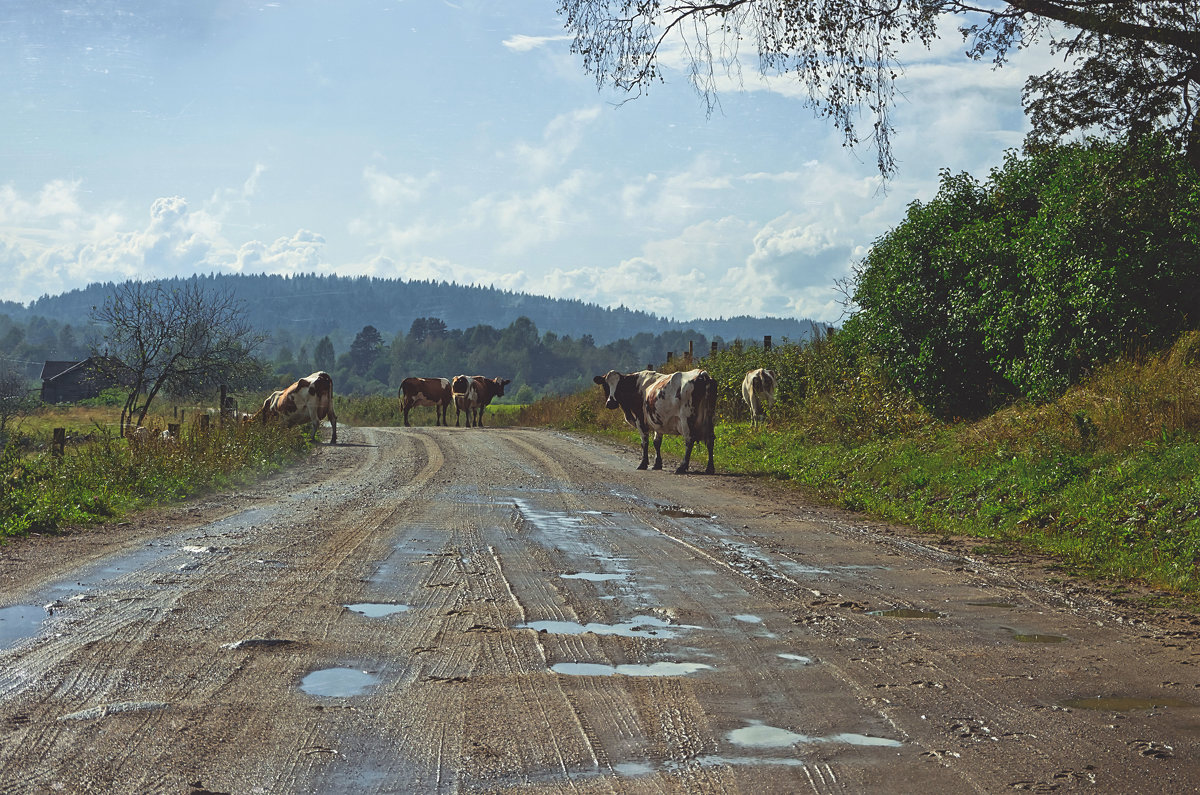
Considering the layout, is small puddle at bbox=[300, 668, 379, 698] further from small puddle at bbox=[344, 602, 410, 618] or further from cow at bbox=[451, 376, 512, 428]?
cow at bbox=[451, 376, 512, 428]

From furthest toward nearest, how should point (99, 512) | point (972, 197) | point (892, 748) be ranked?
1. point (972, 197)
2. point (99, 512)
3. point (892, 748)

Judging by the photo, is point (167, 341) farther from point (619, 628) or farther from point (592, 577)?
point (619, 628)

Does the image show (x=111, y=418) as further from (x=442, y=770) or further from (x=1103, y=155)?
(x=442, y=770)

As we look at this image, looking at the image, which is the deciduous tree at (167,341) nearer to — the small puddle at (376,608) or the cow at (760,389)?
the cow at (760,389)

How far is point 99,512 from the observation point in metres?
11.1

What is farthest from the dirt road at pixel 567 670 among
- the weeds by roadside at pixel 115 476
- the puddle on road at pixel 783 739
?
the weeds by roadside at pixel 115 476

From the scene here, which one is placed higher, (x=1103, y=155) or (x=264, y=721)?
(x=1103, y=155)

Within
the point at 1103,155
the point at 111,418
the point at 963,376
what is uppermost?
the point at 1103,155

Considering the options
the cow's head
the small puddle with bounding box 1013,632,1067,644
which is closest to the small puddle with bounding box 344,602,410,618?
the small puddle with bounding box 1013,632,1067,644

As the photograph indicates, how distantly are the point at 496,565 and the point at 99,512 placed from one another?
18.6 ft

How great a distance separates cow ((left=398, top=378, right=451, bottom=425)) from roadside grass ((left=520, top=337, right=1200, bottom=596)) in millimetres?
28476

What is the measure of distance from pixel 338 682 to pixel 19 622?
2.39 m

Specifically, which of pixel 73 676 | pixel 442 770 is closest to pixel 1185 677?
pixel 442 770

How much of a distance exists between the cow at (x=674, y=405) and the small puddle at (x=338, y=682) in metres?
13.2
